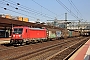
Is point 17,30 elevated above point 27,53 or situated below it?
above

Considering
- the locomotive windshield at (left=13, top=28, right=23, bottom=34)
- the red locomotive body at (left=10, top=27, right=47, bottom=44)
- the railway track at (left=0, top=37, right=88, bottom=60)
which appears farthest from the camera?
the locomotive windshield at (left=13, top=28, right=23, bottom=34)

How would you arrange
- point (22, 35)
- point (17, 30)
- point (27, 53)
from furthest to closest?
point (17, 30) → point (22, 35) → point (27, 53)

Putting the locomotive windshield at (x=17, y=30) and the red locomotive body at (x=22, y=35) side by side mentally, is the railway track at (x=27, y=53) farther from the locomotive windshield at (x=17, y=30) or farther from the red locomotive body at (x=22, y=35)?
the locomotive windshield at (x=17, y=30)

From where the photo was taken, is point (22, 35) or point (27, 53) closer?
point (27, 53)

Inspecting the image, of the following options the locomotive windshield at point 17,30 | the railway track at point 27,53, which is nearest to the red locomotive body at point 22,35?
the locomotive windshield at point 17,30

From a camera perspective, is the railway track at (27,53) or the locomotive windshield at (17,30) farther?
the locomotive windshield at (17,30)

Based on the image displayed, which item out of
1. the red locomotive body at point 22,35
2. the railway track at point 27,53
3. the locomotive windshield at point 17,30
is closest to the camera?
the railway track at point 27,53

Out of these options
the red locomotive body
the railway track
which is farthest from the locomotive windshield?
the railway track

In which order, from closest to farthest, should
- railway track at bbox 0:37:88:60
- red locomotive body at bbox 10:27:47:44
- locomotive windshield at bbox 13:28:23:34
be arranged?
railway track at bbox 0:37:88:60 → red locomotive body at bbox 10:27:47:44 → locomotive windshield at bbox 13:28:23:34

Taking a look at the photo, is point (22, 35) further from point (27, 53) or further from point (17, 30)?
point (27, 53)

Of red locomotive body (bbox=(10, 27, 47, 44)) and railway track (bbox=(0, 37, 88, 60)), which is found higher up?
red locomotive body (bbox=(10, 27, 47, 44))

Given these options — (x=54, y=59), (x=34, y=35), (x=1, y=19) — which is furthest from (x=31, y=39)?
(x=54, y=59)

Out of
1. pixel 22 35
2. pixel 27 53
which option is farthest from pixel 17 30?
pixel 27 53

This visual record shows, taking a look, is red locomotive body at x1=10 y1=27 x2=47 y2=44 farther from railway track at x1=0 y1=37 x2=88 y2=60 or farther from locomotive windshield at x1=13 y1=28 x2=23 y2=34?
railway track at x1=0 y1=37 x2=88 y2=60
